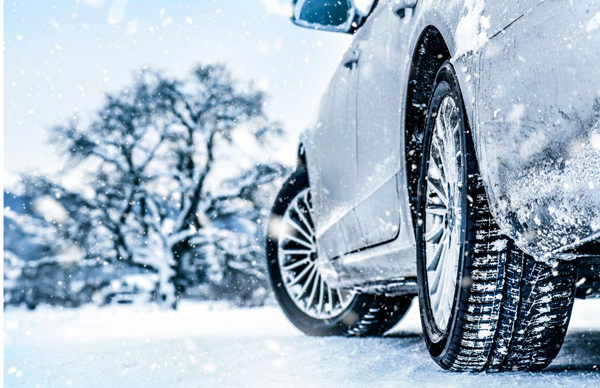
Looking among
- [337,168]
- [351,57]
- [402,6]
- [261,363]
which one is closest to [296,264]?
[337,168]

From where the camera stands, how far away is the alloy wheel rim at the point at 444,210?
2.07 metres

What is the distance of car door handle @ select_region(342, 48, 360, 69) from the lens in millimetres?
3049

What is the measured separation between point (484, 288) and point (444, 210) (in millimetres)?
402

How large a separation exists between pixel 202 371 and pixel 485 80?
1.69 metres

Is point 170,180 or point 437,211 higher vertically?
point 170,180

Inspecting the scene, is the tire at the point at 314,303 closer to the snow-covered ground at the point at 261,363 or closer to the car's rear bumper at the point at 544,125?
the snow-covered ground at the point at 261,363

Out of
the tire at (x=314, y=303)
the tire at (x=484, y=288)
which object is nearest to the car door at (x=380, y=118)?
the tire at (x=484, y=288)

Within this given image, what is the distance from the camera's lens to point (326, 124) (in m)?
3.64

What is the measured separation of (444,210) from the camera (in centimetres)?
225

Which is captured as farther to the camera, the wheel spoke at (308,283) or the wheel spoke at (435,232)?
the wheel spoke at (308,283)

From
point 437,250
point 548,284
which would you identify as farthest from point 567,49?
point 437,250

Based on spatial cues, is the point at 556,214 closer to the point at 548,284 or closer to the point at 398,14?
the point at 548,284

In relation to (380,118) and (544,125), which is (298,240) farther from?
(544,125)

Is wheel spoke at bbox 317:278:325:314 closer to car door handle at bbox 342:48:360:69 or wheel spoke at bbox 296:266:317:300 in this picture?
wheel spoke at bbox 296:266:317:300
